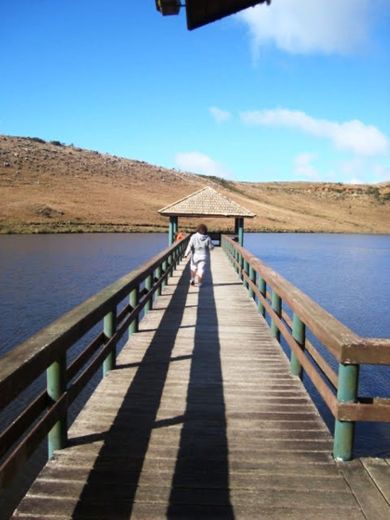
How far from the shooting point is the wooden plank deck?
3.12m

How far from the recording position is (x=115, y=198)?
2741 inches

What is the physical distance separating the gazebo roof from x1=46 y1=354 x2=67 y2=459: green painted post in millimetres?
21614

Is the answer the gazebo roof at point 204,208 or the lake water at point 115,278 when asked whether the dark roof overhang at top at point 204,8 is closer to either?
the lake water at point 115,278

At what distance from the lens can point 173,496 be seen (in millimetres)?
3215

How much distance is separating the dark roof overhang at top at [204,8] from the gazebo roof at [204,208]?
2063cm

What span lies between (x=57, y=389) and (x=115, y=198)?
221 feet

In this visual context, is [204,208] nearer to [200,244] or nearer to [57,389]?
[200,244]

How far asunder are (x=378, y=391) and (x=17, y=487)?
635cm

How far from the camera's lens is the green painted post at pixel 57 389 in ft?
11.8

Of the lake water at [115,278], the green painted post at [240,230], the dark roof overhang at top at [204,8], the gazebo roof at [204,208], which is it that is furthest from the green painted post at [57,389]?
the green painted post at [240,230]

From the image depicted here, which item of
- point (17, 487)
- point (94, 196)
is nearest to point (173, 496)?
point (17, 487)

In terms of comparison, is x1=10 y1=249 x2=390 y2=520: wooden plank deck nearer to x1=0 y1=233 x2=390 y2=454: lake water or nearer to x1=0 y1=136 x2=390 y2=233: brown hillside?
x1=0 y1=233 x2=390 y2=454: lake water

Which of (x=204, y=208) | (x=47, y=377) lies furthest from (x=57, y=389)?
(x=204, y=208)

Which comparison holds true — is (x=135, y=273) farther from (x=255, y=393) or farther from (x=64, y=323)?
(x=64, y=323)
